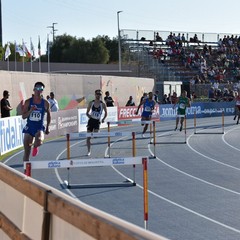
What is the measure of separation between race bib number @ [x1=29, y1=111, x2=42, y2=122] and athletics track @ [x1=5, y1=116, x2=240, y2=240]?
1408mm

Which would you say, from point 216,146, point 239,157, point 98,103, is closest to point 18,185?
point 98,103

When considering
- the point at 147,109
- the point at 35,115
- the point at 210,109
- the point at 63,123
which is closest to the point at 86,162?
the point at 35,115

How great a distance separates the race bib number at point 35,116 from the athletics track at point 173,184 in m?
1.41

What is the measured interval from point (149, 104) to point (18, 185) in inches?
758

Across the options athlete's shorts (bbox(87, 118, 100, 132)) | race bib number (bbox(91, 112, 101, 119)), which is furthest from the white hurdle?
athlete's shorts (bbox(87, 118, 100, 132))

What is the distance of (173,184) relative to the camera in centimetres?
1353

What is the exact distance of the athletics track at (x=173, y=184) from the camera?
928 centimetres

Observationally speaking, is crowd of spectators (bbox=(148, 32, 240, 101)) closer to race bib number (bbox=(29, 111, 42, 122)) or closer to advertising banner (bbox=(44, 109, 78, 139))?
advertising banner (bbox=(44, 109, 78, 139))

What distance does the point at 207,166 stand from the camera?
16.9 metres

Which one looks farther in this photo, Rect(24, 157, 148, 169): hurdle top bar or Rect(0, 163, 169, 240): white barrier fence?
Rect(24, 157, 148, 169): hurdle top bar

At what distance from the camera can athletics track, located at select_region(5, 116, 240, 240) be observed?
9281 mm

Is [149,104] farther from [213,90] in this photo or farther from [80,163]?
[213,90]

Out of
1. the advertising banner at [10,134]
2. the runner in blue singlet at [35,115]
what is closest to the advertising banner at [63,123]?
the advertising banner at [10,134]

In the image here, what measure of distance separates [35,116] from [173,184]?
3164 millimetres
